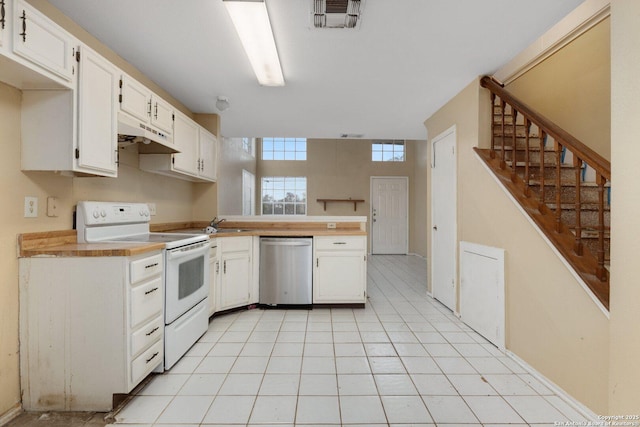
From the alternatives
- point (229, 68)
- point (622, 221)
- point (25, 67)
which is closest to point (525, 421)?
point (622, 221)

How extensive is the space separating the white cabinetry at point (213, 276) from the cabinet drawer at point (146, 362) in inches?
36.3

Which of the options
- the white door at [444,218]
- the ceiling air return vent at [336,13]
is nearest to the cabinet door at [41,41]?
the ceiling air return vent at [336,13]

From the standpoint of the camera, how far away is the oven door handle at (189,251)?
2025mm

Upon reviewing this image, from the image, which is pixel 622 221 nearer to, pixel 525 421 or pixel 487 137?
pixel 525 421

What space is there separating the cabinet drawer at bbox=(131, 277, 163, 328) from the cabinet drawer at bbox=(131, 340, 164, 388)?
211mm

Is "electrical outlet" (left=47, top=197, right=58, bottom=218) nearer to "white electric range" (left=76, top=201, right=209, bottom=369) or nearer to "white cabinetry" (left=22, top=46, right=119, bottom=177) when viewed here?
"white electric range" (left=76, top=201, right=209, bottom=369)

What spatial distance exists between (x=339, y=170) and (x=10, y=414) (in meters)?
7.04

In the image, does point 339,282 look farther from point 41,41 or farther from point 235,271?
point 41,41

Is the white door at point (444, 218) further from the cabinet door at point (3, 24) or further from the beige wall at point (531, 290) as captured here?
the cabinet door at point (3, 24)

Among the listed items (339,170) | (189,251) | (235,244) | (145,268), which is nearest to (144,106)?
(189,251)

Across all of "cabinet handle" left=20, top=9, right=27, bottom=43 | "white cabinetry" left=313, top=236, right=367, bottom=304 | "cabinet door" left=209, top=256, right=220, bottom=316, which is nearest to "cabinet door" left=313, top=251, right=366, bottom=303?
"white cabinetry" left=313, top=236, right=367, bottom=304

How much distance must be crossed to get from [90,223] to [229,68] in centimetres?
167

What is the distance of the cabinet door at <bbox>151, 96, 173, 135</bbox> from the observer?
245 centimetres

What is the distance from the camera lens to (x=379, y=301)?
11.7 feet
